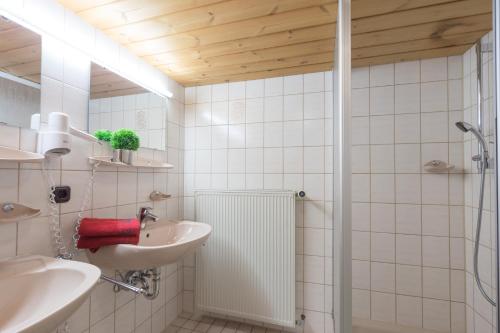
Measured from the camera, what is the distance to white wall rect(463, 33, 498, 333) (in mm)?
1218

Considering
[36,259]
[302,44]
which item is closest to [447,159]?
[302,44]

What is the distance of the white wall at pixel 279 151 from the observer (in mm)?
1720

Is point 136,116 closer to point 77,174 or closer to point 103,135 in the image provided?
point 103,135

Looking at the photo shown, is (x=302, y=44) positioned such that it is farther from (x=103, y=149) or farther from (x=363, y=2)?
(x=103, y=149)

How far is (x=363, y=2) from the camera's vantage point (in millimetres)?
1102

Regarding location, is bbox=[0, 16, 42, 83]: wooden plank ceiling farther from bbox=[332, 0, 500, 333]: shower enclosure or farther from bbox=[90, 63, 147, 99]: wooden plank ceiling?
bbox=[332, 0, 500, 333]: shower enclosure

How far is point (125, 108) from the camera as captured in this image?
1465 millimetres

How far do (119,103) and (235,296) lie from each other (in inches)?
60.1

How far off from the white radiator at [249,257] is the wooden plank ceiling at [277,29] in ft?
3.12

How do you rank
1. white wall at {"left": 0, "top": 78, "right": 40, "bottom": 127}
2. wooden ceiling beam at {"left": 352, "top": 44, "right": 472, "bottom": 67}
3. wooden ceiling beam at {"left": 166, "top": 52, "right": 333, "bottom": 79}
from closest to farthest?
1. white wall at {"left": 0, "top": 78, "right": 40, "bottom": 127}
2. wooden ceiling beam at {"left": 352, "top": 44, "right": 472, "bottom": 67}
3. wooden ceiling beam at {"left": 166, "top": 52, "right": 333, "bottom": 79}

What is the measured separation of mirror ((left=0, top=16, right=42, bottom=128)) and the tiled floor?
166 centimetres

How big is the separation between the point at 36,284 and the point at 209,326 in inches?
53.0

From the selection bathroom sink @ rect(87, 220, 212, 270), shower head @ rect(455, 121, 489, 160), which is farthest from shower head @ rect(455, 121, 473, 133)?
bathroom sink @ rect(87, 220, 212, 270)

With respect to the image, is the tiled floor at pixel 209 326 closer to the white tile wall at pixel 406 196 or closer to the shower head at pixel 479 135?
the white tile wall at pixel 406 196
